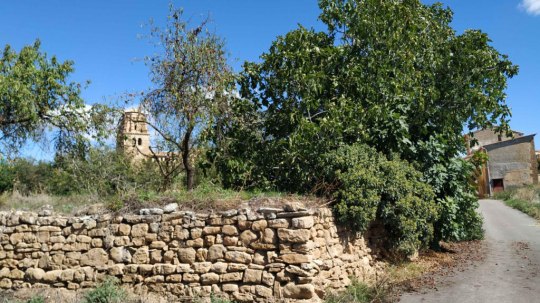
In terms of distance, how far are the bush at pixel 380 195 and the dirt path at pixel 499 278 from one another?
118cm

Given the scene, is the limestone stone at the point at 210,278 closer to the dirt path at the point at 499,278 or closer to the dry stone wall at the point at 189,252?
the dry stone wall at the point at 189,252

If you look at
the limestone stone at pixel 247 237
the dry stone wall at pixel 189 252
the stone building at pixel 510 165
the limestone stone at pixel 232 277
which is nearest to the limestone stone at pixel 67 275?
the dry stone wall at pixel 189 252

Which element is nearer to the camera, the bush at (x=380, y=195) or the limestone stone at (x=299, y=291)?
the limestone stone at (x=299, y=291)

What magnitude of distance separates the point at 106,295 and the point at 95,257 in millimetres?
942

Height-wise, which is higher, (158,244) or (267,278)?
(158,244)

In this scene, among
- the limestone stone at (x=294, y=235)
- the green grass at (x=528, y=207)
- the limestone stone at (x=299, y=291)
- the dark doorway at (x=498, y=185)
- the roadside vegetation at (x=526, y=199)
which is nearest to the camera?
the limestone stone at (x=299, y=291)

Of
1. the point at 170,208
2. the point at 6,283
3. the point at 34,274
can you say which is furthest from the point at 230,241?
the point at 6,283

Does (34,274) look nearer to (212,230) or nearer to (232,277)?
(212,230)

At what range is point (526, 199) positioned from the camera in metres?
27.6

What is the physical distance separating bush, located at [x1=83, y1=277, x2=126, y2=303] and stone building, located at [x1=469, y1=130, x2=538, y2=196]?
34.2 metres

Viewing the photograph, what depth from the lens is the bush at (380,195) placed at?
8.31 meters

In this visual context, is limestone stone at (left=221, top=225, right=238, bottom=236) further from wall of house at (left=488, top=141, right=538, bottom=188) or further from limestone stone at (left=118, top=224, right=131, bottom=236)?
wall of house at (left=488, top=141, right=538, bottom=188)

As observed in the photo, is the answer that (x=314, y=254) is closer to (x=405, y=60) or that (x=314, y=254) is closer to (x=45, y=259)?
(x=45, y=259)

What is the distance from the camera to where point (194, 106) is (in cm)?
1087
